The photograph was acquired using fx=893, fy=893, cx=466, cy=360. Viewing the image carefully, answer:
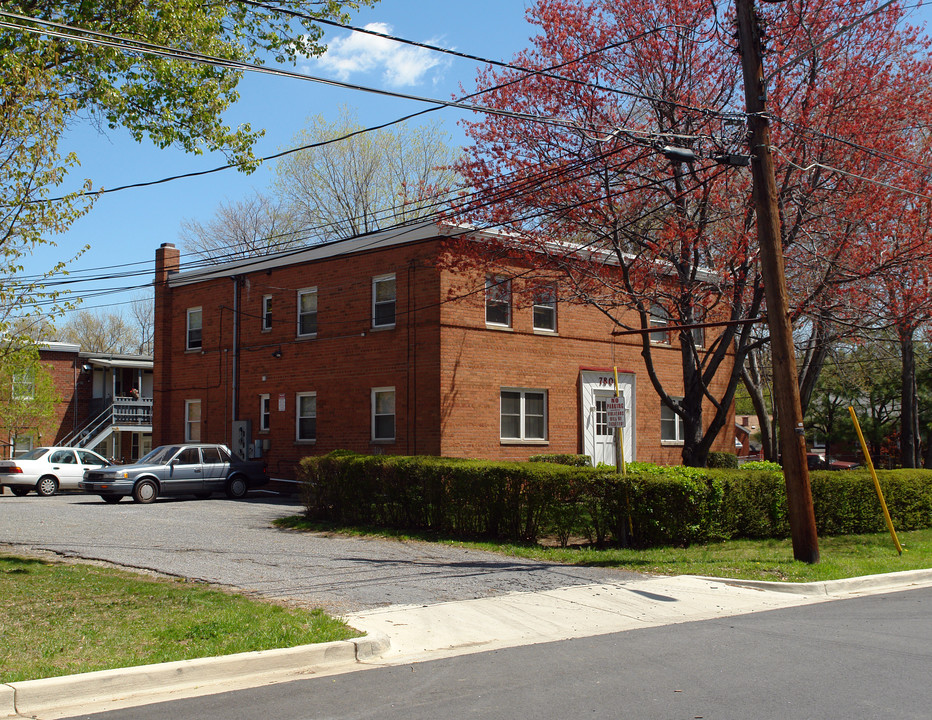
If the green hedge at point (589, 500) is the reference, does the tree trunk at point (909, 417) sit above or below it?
above

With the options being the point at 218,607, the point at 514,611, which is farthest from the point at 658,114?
the point at 218,607

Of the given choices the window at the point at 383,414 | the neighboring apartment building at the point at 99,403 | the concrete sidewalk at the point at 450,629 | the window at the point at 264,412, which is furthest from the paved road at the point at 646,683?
the neighboring apartment building at the point at 99,403

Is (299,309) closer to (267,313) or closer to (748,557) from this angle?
(267,313)

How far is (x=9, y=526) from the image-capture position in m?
17.2

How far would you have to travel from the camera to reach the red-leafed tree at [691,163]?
16.8 meters

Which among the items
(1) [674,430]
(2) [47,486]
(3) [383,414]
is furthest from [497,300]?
(2) [47,486]

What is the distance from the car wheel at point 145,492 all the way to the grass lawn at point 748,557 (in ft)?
29.9

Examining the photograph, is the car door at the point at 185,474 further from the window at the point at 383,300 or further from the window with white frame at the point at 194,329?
the window with white frame at the point at 194,329

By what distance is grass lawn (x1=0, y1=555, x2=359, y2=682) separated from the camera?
727 centimetres

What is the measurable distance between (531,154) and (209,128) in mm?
6797

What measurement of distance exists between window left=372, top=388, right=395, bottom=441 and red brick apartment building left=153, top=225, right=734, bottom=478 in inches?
1.7

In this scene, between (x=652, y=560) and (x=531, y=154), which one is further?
(x=531, y=154)

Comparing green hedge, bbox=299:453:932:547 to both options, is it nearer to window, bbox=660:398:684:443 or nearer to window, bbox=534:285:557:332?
window, bbox=534:285:557:332

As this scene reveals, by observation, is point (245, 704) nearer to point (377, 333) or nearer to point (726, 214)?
point (726, 214)
